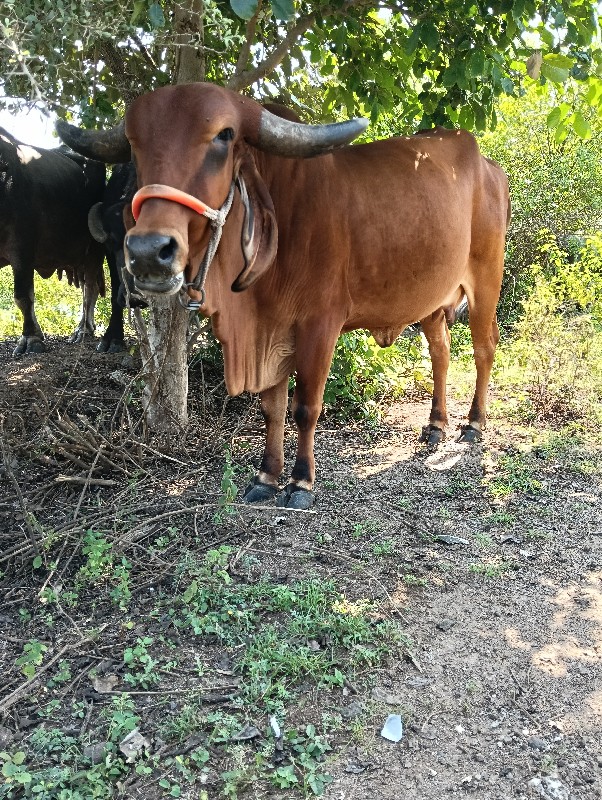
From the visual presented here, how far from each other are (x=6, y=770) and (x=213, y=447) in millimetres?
2540

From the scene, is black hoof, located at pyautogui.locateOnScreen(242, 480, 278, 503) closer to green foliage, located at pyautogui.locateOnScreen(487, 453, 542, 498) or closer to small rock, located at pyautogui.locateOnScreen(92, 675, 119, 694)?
green foliage, located at pyautogui.locateOnScreen(487, 453, 542, 498)

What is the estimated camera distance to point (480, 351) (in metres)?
5.18

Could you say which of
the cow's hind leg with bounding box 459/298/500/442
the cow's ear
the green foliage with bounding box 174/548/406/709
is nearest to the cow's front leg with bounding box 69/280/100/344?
the cow's hind leg with bounding box 459/298/500/442

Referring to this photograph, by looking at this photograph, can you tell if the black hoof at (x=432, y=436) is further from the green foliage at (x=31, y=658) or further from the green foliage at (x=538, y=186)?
the green foliage at (x=538, y=186)

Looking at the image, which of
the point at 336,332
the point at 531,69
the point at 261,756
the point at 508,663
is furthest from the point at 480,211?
the point at 261,756

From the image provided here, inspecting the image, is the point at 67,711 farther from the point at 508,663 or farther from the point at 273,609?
the point at 508,663

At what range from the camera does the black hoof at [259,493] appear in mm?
3910

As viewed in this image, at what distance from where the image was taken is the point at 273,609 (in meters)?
2.92

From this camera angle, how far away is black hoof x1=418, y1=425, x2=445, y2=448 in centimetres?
507

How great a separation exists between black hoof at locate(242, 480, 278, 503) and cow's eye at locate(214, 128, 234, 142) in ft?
5.92

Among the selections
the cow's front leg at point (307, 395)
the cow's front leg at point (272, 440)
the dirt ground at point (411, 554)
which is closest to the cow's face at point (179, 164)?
the cow's front leg at point (307, 395)

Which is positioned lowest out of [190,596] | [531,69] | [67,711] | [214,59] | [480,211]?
[67,711]

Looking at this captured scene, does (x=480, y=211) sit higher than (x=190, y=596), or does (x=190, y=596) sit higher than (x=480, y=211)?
(x=480, y=211)

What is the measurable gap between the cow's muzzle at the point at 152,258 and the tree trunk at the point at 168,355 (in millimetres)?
1351
